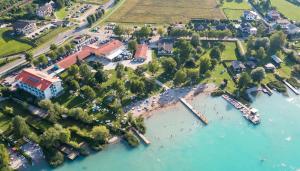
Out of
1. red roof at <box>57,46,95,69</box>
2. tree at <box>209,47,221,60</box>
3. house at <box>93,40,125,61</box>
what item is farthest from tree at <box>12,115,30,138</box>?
tree at <box>209,47,221,60</box>

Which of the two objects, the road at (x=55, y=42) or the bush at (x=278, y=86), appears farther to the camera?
the road at (x=55, y=42)

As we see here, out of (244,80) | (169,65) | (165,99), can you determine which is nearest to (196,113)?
(165,99)

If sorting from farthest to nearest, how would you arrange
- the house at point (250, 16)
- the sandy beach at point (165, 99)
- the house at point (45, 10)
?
the house at point (250, 16)
the house at point (45, 10)
the sandy beach at point (165, 99)

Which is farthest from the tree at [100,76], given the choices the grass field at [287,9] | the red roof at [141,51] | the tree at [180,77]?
the grass field at [287,9]

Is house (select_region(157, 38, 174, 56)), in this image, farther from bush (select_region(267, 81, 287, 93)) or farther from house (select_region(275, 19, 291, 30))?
house (select_region(275, 19, 291, 30))

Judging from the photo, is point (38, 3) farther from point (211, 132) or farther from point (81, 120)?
point (211, 132)

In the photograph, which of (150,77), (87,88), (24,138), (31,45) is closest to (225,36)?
(150,77)

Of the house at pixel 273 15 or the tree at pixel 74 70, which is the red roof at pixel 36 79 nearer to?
the tree at pixel 74 70
